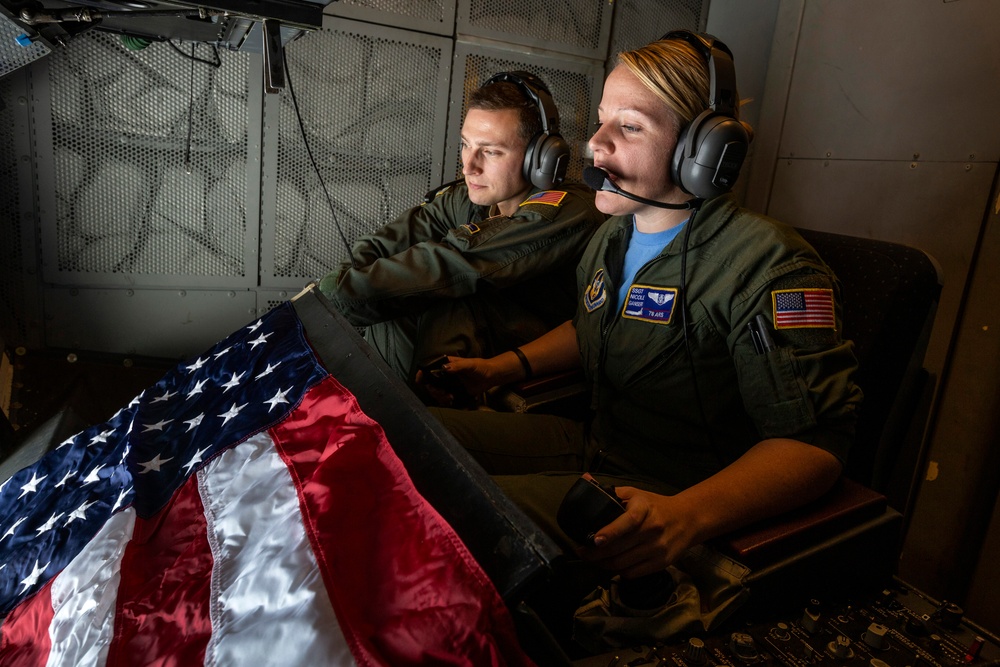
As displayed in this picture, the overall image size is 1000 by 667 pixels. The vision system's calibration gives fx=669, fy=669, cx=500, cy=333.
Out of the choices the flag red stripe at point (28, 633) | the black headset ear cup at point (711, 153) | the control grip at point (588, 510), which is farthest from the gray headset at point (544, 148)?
the flag red stripe at point (28, 633)

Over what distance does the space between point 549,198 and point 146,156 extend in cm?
157

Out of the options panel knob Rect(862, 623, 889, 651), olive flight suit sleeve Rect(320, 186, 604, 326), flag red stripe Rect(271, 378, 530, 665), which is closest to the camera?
flag red stripe Rect(271, 378, 530, 665)

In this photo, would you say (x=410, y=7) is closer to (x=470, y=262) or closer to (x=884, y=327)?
(x=470, y=262)

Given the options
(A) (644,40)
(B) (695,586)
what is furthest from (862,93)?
(B) (695,586)

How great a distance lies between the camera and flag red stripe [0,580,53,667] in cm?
84

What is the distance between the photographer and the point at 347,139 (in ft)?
8.79

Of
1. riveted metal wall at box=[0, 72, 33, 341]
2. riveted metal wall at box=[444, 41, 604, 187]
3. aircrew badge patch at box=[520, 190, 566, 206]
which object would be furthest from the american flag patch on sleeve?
riveted metal wall at box=[0, 72, 33, 341]

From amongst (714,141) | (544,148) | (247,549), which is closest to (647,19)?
(544,148)

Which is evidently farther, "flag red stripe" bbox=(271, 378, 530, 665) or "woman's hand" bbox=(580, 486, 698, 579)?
"woman's hand" bbox=(580, 486, 698, 579)

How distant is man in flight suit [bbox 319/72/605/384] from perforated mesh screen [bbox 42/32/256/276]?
96 cm

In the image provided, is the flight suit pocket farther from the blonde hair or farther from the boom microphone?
the blonde hair

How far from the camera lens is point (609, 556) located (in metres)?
0.86

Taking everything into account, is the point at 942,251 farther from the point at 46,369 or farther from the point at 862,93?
the point at 46,369

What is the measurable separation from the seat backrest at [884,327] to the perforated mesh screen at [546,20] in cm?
195
